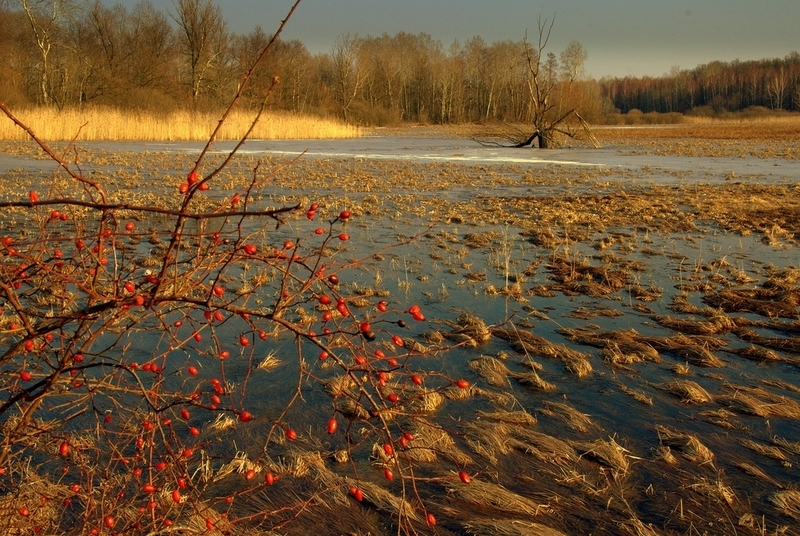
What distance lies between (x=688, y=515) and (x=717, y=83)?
124859 millimetres

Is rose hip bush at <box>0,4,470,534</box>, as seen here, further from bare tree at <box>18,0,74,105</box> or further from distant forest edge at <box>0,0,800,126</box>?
bare tree at <box>18,0,74,105</box>

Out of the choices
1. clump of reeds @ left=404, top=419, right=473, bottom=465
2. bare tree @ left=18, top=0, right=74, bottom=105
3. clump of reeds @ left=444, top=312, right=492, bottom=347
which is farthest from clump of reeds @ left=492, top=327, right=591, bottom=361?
bare tree @ left=18, top=0, right=74, bottom=105

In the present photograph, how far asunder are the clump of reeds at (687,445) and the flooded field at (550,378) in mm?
13

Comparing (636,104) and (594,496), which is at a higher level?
(636,104)

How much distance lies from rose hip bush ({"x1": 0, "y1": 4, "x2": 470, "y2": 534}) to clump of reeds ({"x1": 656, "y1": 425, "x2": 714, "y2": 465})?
1378 mm

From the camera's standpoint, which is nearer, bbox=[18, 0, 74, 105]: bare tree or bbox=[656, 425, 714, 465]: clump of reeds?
bbox=[656, 425, 714, 465]: clump of reeds

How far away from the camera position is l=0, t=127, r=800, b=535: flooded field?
11.8ft

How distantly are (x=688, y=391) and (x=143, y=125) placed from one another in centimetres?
3451

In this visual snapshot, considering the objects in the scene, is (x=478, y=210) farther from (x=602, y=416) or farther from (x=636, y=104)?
(x=636, y=104)

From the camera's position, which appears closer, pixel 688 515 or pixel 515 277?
pixel 688 515

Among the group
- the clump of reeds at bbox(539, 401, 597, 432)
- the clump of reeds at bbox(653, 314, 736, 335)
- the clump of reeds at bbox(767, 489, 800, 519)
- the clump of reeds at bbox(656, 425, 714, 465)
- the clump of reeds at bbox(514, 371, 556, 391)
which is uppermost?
the clump of reeds at bbox(653, 314, 736, 335)

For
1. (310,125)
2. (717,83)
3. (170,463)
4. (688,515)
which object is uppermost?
(717,83)

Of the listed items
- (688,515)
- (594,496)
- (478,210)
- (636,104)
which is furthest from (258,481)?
(636,104)

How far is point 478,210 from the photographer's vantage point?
1345 cm
